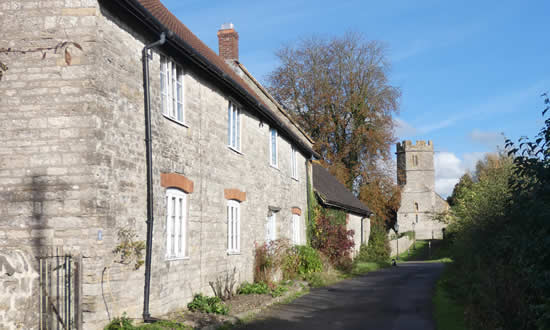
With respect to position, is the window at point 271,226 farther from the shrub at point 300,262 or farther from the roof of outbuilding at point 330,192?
the roof of outbuilding at point 330,192

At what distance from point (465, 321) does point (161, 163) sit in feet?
20.6

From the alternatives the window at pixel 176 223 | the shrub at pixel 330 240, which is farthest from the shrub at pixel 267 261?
the shrub at pixel 330 240

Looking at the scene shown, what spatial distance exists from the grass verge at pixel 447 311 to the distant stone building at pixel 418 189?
170 ft

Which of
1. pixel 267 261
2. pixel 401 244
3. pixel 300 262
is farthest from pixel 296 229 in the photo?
pixel 401 244

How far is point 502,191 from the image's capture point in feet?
43.7

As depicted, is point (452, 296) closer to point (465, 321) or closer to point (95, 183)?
point (465, 321)

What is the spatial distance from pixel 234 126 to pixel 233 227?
105 inches

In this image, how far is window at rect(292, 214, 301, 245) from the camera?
63.9ft

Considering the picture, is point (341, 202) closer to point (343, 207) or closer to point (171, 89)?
point (343, 207)

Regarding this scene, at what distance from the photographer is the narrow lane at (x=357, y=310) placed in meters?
10.1

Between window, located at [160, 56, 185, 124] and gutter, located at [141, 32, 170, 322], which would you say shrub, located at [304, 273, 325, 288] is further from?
gutter, located at [141, 32, 170, 322]

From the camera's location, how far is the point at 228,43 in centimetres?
2047

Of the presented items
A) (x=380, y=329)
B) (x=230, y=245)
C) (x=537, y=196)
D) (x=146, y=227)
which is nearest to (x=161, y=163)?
(x=146, y=227)

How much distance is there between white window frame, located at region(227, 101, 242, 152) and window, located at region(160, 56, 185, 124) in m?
2.61
